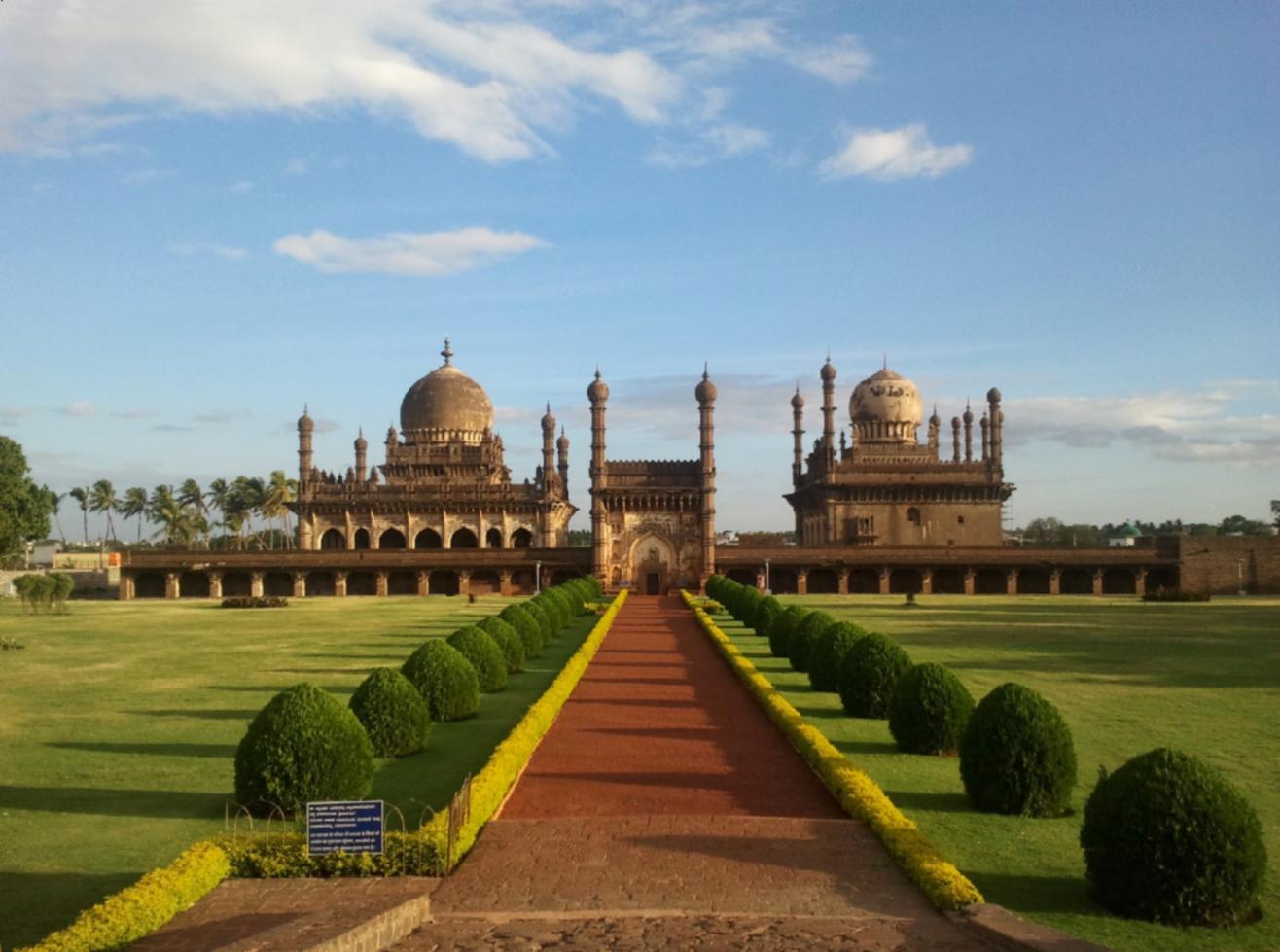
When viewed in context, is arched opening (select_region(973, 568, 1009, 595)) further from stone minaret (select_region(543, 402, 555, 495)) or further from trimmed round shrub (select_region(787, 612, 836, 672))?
trimmed round shrub (select_region(787, 612, 836, 672))

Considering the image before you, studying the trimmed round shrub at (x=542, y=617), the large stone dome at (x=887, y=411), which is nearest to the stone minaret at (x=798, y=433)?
the large stone dome at (x=887, y=411)

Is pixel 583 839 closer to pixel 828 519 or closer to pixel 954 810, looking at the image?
pixel 954 810

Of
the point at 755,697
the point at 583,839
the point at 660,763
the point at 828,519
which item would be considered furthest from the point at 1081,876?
the point at 828,519

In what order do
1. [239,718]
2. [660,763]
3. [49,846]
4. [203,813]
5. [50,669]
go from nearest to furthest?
[49,846], [203,813], [660,763], [239,718], [50,669]

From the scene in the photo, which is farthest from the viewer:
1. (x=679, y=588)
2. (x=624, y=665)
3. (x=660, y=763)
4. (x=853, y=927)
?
(x=679, y=588)

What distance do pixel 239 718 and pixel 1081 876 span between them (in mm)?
9641

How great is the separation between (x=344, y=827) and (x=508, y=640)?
37.4ft

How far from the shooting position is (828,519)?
54844mm

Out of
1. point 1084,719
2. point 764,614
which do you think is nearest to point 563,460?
point 764,614

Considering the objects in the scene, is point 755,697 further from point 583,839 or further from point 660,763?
point 583,839

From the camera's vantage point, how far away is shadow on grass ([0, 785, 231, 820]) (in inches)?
362

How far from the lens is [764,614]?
2672 cm

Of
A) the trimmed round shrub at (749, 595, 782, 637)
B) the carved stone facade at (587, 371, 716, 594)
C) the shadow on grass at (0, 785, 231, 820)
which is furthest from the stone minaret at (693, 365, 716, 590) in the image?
the shadow on grass at (0, 785, 231, 820)

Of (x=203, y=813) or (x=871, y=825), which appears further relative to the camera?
(x=203, y=813)
